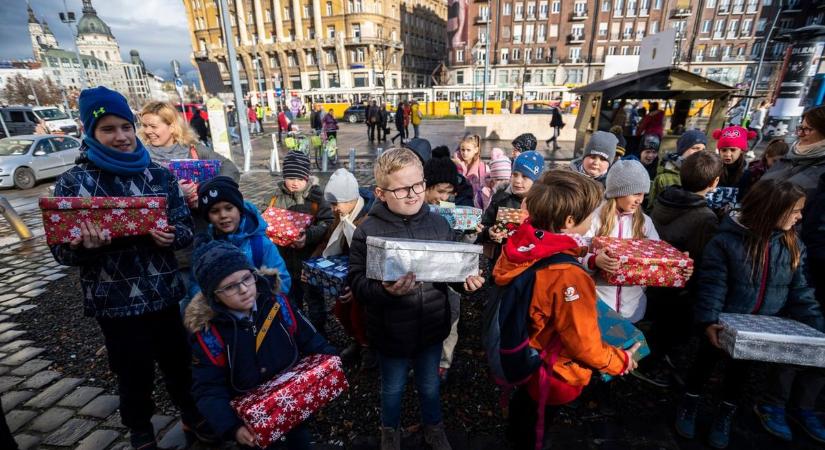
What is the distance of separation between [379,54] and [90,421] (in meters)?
69.2

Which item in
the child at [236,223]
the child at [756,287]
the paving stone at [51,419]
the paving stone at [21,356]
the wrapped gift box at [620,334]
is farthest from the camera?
the paving stone at [21,356]

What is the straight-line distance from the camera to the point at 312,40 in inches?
2480

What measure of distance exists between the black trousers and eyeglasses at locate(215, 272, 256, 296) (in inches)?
32.5

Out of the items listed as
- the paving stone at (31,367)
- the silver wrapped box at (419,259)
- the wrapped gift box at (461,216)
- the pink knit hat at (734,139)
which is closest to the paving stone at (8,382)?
the paving stone at (31,367)

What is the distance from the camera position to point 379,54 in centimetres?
6397

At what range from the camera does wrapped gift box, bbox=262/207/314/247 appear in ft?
9.93

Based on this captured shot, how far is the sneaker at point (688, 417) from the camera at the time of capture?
2588 mm

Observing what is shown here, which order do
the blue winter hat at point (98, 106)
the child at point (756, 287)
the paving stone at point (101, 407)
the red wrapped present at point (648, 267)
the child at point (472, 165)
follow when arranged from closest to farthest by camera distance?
the blue winter hat at point (98, 106) < the child at point (756, 287) < the red wrapped present at point (648, 267) < the paving stone at point (101, 407) < the child at point (472, 165)

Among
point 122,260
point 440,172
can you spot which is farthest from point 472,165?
point 122,260

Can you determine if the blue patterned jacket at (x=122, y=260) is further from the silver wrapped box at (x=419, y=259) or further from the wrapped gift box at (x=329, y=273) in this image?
the silver wrapped box at (x=419, y=259)

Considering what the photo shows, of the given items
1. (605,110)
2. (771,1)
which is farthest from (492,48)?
(605,110)

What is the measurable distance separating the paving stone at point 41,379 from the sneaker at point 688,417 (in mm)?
5393

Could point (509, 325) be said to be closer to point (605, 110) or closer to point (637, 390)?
point (637, 390)

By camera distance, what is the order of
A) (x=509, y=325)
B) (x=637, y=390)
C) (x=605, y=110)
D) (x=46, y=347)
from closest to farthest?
(x=509, y=325) → (x=637, y=390) → (x=46, y=347) → (x=605, y=110)
